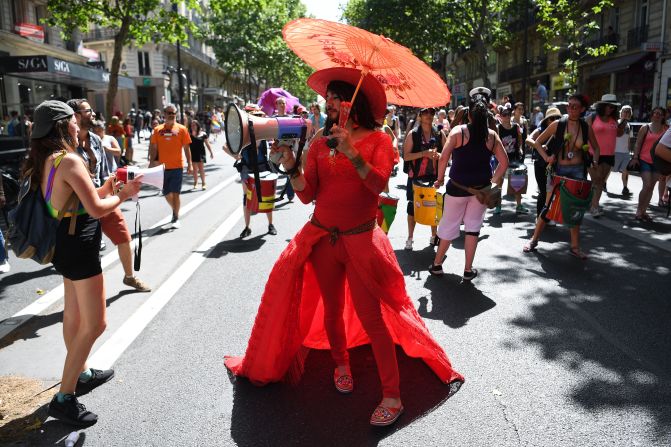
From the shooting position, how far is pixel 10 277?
6309 mm

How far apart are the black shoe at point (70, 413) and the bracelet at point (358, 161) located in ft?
6.87

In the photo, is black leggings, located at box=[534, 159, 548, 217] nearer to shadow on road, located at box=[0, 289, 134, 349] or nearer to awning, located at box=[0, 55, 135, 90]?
shadow on road, located at box=[0, 289, 134, 349]

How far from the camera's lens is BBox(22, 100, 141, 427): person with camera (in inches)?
117

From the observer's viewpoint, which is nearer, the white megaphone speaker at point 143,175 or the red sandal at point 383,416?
the red sandal at point 383,416

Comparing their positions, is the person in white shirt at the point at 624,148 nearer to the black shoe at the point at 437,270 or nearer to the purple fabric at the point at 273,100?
the purple fabric at the point at 273,100

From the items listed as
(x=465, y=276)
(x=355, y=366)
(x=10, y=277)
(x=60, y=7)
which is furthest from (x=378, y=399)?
(x=60, y=7)

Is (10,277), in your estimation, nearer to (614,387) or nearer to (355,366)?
(355,366)

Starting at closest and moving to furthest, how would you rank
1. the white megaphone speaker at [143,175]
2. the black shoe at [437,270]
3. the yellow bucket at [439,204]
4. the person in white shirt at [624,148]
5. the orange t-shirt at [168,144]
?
the white megaphone speaker at [143,175]
the black shoe at [437,270]
the yellow bucket at [439,204]
the orange t-shirt at [168,144]
the person in white shirt at [624,148]

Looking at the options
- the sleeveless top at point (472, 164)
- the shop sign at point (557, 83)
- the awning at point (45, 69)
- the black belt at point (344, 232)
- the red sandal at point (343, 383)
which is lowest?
the red sandal at point (343, 383)

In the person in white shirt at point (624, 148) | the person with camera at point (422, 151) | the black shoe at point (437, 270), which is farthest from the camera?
the person in white shirt at point (624, 148)

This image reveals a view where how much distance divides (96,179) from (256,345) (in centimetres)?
314

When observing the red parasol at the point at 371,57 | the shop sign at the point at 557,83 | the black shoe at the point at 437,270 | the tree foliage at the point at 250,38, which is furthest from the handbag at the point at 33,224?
the tree foliage at the point at 250,38

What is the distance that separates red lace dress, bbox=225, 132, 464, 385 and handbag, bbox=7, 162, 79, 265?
4.14 feet

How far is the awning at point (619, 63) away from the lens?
26.9 meters
